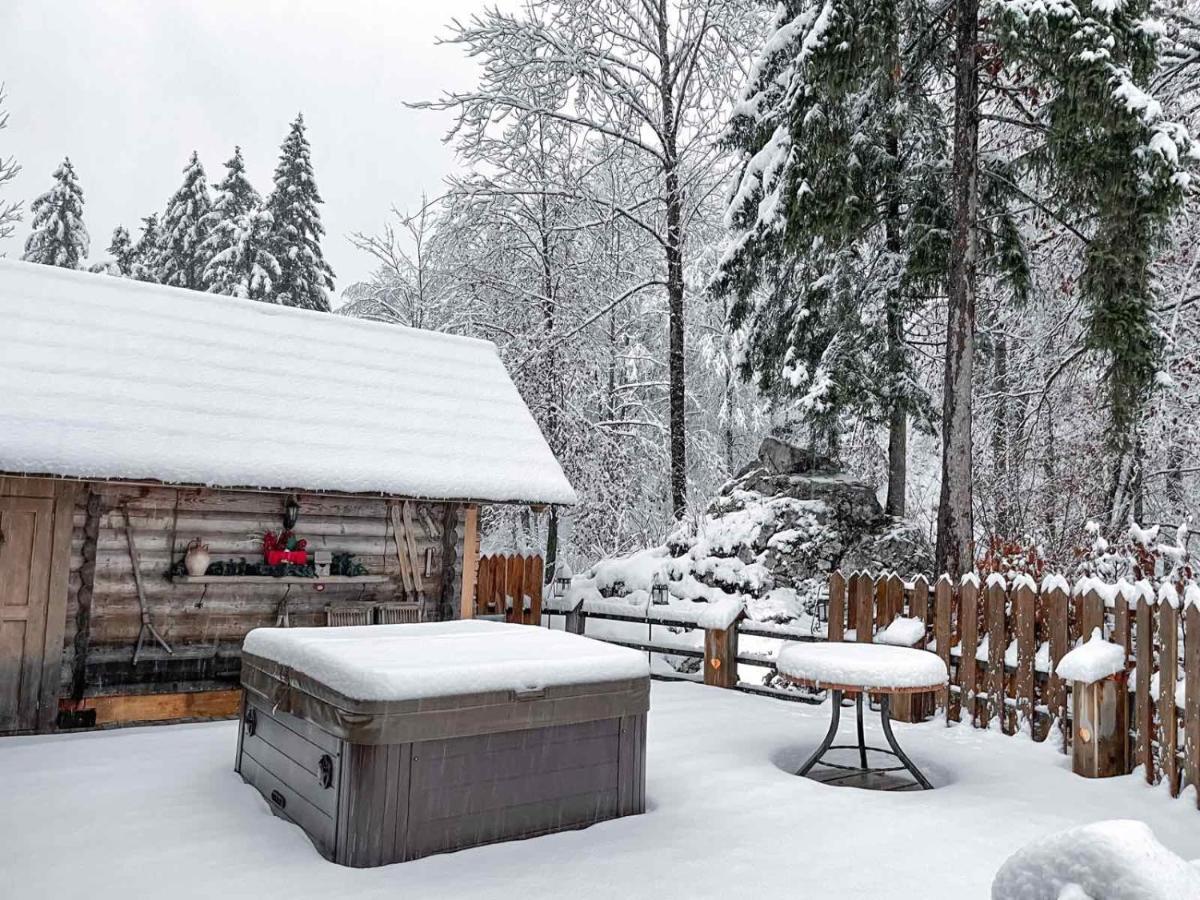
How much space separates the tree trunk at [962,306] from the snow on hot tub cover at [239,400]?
4472mm

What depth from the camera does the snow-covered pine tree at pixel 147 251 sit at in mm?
35031

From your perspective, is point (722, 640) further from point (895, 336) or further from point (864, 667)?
point (895, 336)

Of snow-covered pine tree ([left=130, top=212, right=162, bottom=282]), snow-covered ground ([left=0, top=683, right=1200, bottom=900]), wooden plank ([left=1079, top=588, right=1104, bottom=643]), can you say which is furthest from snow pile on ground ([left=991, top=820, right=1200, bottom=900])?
snow-covered pine tree ([left=130, top=212, right=162, bottom=282])

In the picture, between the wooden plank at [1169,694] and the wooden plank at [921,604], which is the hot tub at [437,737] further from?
the wooden plank at [921,604]

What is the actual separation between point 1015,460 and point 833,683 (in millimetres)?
8353

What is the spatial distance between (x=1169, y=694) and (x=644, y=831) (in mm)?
3784

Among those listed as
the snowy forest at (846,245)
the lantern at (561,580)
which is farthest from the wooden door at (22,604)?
the snowy forest at (846,245)

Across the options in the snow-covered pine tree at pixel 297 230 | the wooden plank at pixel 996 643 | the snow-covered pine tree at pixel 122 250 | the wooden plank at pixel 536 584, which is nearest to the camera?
the wooden plank at pixel 996 643

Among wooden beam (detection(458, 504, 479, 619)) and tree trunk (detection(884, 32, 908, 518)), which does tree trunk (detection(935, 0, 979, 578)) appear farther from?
wooden beam (detection(458, 504, 479, 619))

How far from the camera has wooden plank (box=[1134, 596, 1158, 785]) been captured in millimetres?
6160

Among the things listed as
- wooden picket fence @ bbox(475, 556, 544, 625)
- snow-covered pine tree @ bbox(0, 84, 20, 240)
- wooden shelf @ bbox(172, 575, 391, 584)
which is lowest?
wooden picket fence @ bbox(475, 556, 544, 625)

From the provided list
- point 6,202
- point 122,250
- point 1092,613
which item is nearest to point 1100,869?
point 1092,613

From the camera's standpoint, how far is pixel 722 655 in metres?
9.74

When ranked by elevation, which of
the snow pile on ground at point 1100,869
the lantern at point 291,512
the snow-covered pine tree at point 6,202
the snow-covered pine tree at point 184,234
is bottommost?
the snow pile on ground at point 1100,869
